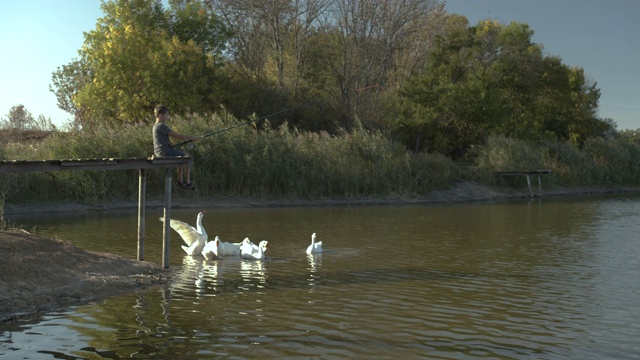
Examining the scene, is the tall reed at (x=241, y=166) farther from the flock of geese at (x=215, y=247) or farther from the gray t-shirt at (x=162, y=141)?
the gray t-shirt at (x=162, y=141)

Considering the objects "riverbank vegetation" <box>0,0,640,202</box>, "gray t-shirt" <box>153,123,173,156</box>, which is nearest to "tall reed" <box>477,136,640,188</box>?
"riverbank vegetation" <box>0,0,640,202</box>

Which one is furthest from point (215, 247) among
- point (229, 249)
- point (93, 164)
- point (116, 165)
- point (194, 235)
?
point (93, 164)

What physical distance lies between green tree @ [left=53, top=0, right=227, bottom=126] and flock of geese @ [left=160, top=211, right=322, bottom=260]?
2842 cm

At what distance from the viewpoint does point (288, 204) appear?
3262 cm

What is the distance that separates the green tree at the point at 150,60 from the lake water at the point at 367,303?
77.9 ft

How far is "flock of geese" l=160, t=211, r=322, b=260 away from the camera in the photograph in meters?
15.8

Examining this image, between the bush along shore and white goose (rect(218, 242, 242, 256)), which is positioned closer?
white goose (rect(218, 242, 242, 256))

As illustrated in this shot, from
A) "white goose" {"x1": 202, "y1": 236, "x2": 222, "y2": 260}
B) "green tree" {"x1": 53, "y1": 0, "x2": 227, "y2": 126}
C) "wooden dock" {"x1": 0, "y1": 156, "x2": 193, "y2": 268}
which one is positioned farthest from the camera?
"green tree" {"x1": 53, "y1": 0, "x2": 227, "y2": 126}

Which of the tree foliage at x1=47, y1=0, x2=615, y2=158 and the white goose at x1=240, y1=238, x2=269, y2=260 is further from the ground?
the tree foliage at x1=47, y1=0, x2=615, y2=158

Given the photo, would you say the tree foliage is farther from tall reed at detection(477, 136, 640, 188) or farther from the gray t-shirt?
the gray t-shirt

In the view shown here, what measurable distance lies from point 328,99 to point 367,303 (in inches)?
1671

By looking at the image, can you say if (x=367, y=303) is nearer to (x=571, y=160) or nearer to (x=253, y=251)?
(x=253, y=251)

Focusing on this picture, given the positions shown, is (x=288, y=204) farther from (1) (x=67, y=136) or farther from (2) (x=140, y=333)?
(2) (x=140, y=333)

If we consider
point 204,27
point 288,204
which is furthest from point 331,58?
point 288,204
